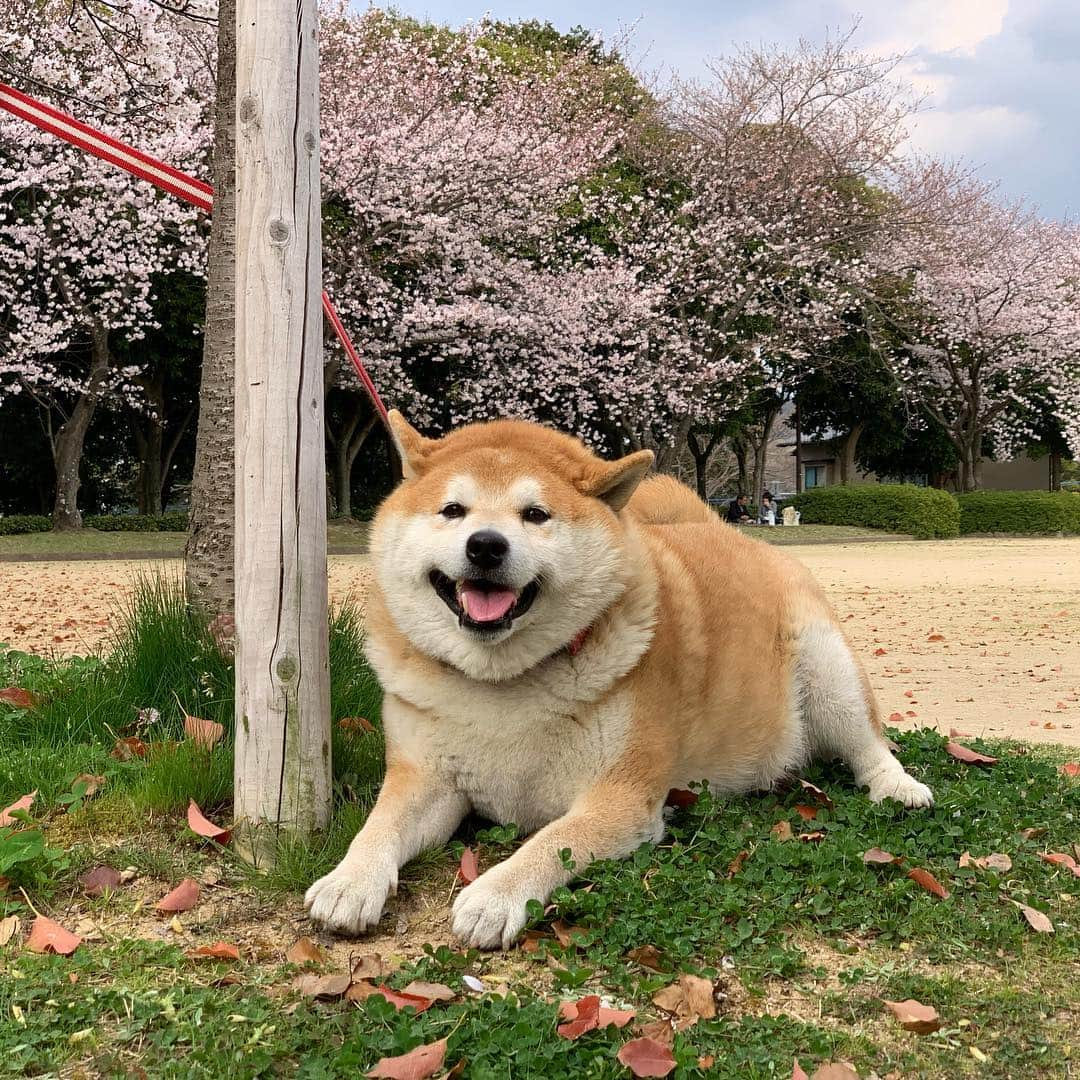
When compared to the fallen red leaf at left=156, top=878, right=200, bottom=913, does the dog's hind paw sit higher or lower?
higher

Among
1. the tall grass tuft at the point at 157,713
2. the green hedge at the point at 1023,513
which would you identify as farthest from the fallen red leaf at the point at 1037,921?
the green hedge at the point at 1023,513

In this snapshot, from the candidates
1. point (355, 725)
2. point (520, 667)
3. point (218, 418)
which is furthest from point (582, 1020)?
point (218, 418)

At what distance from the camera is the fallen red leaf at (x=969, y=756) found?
417cm

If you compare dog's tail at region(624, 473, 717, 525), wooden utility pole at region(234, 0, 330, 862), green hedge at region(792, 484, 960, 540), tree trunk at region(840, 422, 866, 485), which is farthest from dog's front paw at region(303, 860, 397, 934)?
tree trunk at region(840, 422, 866, 485)

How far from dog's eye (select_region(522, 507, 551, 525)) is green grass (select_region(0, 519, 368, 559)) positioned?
13.1 m

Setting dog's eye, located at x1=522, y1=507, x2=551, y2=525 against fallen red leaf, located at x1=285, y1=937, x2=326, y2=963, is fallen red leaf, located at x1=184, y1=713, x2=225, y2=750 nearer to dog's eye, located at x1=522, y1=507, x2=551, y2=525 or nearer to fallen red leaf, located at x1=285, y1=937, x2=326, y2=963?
fallen red leaf, located at x1=285, y1=937, x2=326, y2=963

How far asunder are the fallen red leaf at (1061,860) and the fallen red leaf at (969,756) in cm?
107

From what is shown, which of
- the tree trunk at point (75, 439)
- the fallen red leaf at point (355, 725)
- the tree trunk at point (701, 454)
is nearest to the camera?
the fallen red leaf at point (355, 725)

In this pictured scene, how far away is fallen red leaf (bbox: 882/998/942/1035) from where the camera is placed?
2.21 meters

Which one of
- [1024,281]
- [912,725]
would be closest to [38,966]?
[912,725]

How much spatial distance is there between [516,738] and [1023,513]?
93.4 ft

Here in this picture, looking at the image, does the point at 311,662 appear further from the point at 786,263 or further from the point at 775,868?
the point at 786,263

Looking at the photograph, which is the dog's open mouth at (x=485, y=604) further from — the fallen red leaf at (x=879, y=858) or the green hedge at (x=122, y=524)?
the green hedge at (x=122, y=524)

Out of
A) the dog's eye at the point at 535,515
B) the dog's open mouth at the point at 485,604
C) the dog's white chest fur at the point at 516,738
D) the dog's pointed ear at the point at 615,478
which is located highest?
the dog's pointed ear at the point at 615,478
